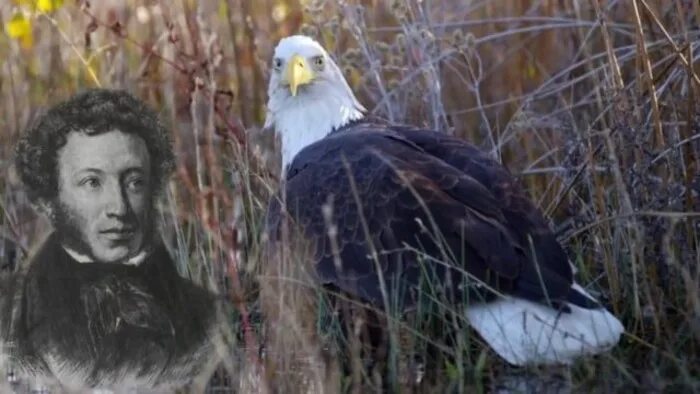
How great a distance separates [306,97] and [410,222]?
132cm

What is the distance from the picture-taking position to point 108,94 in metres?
5.32

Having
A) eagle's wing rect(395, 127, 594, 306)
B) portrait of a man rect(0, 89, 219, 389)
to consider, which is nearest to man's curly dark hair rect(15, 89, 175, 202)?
portrait of a man rect(0, 89, 219, 389)

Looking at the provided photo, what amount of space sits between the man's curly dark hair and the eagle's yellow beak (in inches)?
44.6

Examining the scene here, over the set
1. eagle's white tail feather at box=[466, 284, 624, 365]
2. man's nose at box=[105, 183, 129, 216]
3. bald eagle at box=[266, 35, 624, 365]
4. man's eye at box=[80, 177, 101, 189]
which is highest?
man's eye at box=[80, 177, 101, 189]

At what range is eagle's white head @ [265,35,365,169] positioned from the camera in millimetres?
6480

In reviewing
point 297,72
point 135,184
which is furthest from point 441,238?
point 297,72

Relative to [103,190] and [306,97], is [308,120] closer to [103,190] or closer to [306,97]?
[306,97]

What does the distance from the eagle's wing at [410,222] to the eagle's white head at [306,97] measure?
0.58 m

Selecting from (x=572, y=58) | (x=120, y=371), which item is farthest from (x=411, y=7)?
(x=120, y=371)

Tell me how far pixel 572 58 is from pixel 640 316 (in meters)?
2.62

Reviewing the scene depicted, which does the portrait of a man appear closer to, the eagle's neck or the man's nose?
the man's nose

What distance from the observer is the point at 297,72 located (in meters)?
6.42

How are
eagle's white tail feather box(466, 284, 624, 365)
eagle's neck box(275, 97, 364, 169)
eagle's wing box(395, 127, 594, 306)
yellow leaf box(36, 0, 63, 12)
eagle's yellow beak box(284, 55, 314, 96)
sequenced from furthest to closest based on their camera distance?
1. yellow leaf box(36, 0, 63, 12)
2. eagle's neck box(275, 97, 364, 169)
3. eagle's yellow beak box(284, 55, 314, 96)
4. eagle's wing box(395, 127, 594, 306)
5. eagle's white tail feather box(466, 284, 624, 365)

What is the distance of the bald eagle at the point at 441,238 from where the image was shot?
16.6ft
